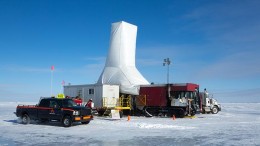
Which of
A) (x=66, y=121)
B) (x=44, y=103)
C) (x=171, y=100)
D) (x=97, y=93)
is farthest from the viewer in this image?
(x=97, y=93)

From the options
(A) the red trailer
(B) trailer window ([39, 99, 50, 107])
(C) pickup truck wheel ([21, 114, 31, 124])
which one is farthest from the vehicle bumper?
(A) the red trailer

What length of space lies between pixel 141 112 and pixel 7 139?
19.4 m

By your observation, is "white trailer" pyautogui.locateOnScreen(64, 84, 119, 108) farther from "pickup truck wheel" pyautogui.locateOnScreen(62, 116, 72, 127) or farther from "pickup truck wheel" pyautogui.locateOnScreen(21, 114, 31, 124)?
"pickup truck wheel" pyautogui.locateOnScreen(62, 116, 72, 127)

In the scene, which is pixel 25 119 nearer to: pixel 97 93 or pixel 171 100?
pixel 97 93

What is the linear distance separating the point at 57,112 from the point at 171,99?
13.1 metres

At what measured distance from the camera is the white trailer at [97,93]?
30625mm

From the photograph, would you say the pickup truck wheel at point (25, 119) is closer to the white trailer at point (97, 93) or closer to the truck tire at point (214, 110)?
the white trailer at point (97, 93)

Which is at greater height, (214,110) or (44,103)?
(44,103)

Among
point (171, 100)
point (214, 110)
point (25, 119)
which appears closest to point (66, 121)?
point (25, 119)

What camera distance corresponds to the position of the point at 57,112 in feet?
65.0

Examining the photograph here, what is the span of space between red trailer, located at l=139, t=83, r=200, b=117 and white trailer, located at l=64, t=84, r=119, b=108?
10.1ft

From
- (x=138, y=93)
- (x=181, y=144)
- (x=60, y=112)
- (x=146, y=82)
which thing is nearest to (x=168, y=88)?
(x=138, y=93)

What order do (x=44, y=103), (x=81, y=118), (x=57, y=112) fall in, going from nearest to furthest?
(x=81, y=118)
(x=57, y=112)
(x=44, y=103)

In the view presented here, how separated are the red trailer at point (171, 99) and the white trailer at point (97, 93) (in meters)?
3.08
